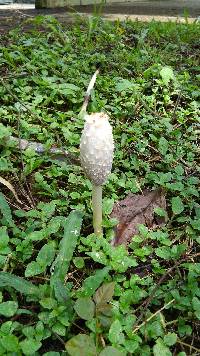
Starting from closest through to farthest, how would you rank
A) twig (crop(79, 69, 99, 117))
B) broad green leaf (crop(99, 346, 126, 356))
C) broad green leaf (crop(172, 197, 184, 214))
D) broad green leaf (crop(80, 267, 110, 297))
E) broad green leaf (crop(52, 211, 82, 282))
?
1. broad green leaf (crop(99, 346, 126, 356))
2. broad green leaf (crop(80, 267, 110, 297))
3. broad green leaf (crop(52, 211, 82, 282))
4. broad green leaf (crop(172, 197, 184, 214))
5. twig (crop(79, 69, 99, 117))

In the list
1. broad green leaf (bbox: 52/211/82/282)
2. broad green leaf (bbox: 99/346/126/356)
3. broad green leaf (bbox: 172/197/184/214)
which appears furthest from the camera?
broad green leaf (bbox: 172/197/184/214)

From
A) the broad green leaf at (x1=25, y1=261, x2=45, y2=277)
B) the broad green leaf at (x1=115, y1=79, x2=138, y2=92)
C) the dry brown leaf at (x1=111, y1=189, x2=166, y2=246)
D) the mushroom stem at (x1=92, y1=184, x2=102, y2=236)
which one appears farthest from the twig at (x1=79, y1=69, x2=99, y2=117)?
the broad green leaf at (x1=25, y1=261, x2=45, y2=277)

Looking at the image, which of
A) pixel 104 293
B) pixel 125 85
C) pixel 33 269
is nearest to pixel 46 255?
pixel 33 269

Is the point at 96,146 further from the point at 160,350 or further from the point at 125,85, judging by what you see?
the point at 125,85

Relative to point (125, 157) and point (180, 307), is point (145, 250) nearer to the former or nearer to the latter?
point (180, 307)

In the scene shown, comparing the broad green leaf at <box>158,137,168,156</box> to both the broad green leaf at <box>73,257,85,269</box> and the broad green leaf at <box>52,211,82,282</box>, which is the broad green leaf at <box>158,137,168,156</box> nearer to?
the broad green leaf at <box>52,211,82,282</box>

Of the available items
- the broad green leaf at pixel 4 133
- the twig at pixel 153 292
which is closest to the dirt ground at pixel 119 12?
the broad green leaf at pixel 4 133

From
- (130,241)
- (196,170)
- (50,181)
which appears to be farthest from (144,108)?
(130,241)
